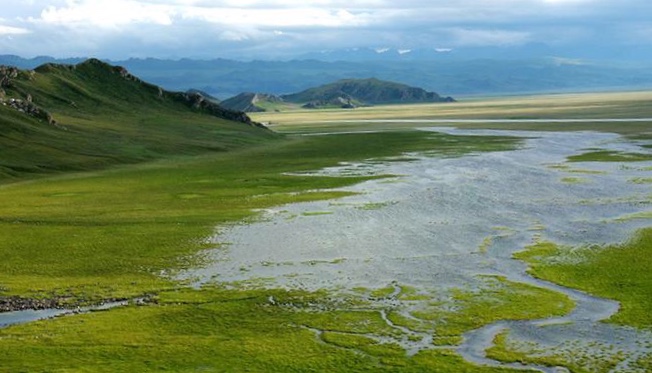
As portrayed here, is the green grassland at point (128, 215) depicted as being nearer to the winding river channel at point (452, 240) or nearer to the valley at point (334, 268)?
the valley at point (334, 268)

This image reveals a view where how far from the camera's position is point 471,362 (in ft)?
132

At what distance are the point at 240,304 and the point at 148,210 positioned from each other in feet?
145

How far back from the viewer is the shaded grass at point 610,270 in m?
49.9

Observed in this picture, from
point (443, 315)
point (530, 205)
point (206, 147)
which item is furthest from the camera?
point (206, 147)

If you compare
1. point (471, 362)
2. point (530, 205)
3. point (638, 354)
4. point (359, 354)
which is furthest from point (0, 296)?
point (530, 205)

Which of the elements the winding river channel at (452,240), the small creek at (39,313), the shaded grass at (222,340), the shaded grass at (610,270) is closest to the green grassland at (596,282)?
the shaded grass at (610,270)

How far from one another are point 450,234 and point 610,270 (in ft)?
62.0

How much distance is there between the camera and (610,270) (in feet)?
196

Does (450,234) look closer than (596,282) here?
No

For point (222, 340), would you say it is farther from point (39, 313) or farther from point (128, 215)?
point (128, 215)

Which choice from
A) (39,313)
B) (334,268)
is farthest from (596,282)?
(39,313)

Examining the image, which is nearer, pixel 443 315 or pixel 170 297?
pixel 443 315

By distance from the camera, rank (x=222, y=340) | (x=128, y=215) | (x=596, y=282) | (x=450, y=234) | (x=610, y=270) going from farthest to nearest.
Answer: (x=128, y=215) → (x=450, y=234) → (x=610, y=270) → (x=596, y=282) → (x=222, y=340)

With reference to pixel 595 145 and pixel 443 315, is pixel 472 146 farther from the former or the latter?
pixel 443 315
